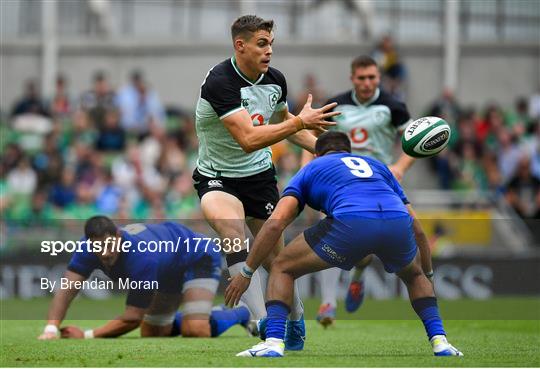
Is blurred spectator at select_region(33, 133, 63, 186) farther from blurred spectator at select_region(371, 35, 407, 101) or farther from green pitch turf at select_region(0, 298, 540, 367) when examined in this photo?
blurred spectator at select_region(371, 35, 407, 101)

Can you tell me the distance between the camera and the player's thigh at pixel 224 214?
31.6ft

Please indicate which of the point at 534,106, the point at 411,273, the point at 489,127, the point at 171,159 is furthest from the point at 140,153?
the point at 411,273

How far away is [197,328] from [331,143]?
330 centimetres

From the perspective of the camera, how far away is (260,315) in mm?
9906

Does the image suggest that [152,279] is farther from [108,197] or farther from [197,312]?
[108,197]

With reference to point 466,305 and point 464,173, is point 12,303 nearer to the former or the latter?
point 466,305

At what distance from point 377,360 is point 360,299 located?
4.25 metres

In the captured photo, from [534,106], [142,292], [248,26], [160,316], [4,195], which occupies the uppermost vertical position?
[248,26]

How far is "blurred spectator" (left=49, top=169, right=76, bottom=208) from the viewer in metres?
21.3

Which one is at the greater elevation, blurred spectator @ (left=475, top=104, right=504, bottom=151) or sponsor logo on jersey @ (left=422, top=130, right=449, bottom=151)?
sponsor logo on jersey @ (left=422, top=130, right=449, bottom=151)

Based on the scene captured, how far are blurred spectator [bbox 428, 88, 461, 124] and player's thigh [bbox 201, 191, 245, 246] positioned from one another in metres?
13.8

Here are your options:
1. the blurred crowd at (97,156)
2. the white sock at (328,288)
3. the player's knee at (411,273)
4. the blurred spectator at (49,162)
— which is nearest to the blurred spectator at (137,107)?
the blurred crowd at (97,156)

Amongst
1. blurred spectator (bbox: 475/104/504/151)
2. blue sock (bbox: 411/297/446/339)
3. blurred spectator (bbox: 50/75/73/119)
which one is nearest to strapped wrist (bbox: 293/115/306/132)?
blue sock (bbox: 411/297/446/339)

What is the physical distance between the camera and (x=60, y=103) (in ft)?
78.7
